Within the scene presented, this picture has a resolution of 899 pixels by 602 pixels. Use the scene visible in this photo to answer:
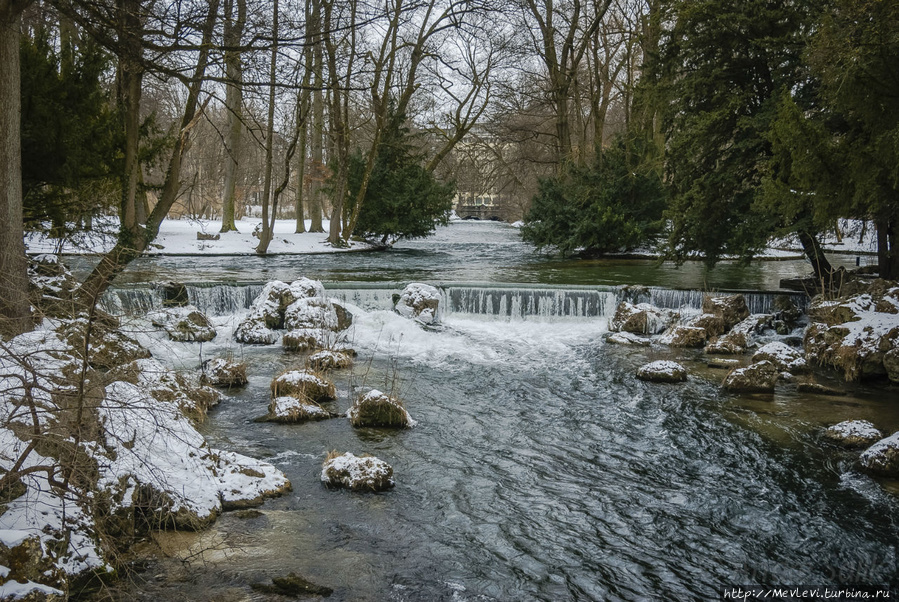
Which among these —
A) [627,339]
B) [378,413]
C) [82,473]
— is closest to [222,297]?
[378,413]

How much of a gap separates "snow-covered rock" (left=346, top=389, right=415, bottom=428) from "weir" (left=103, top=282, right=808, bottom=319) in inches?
272

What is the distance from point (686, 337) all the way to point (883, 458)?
629 centimetres

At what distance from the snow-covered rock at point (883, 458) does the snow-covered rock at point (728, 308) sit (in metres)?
6.84

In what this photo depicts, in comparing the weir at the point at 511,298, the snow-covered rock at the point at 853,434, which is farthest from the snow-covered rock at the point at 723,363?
the weir at the point at 511,298

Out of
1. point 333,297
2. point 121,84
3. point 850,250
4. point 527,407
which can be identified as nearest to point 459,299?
point 333,297

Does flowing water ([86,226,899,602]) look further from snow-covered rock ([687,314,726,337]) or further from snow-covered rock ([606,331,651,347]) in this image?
snow-covered rock ([687,314,726,337])

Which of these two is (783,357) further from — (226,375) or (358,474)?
(226,375)

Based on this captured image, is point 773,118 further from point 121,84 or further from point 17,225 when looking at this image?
point 17,225

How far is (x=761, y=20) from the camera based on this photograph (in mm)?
13445

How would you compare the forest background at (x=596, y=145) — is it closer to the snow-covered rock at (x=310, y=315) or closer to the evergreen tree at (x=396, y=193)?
the evergreen tree at (x=396, y=193)

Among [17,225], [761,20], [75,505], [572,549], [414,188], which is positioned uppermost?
[761,20]

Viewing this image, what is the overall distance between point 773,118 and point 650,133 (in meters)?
17.3

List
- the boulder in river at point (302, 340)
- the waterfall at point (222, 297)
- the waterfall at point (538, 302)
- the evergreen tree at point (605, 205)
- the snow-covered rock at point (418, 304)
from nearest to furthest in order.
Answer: the boulder in river at point (302, 340) < the snow-covered rock at point (418, 304) < the waterfall at point (222, 297) < the waterfall at point (538, 302) < the evergreen tree at point (605, 205)

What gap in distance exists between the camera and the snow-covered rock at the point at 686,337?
42.1 ft
